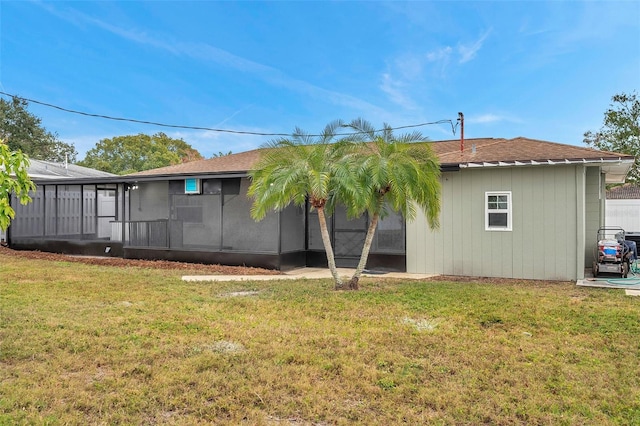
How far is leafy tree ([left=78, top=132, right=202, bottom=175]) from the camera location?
3775 centimetres

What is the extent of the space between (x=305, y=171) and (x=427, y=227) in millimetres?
4091

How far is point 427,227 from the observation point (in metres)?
10.3

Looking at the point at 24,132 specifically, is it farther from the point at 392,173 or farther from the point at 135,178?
the point at 392,173

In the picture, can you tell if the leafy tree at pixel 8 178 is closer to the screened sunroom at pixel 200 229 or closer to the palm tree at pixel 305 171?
the palm tree at pixel 305 171

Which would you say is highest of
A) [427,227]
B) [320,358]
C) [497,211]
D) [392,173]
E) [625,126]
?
[625,126]

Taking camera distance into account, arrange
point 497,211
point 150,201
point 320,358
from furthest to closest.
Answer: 1. point 150,201
2. point 497,211
3. point 320,358

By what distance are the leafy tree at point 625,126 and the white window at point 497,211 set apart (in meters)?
20.6

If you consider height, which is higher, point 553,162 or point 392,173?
point 553,162

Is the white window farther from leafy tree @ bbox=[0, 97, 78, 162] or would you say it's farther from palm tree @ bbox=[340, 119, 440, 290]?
leafy tree @ bbox=[0, 97, 78, 162]

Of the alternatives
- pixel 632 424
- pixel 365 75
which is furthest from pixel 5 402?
pixel 365 75

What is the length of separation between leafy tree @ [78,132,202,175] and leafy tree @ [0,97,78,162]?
3489 mm

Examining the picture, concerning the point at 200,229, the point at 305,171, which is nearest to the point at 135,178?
the point at 200,229

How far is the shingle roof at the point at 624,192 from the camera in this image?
83.4 feet

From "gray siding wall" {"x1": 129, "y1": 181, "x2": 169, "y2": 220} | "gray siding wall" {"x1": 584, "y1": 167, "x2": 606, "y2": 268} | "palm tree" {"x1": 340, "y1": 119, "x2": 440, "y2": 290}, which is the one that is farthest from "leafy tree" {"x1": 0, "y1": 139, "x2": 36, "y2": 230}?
"gray siding wall" {"x1": 584, "y1": 167, "x2": 606, "y2": 268}
